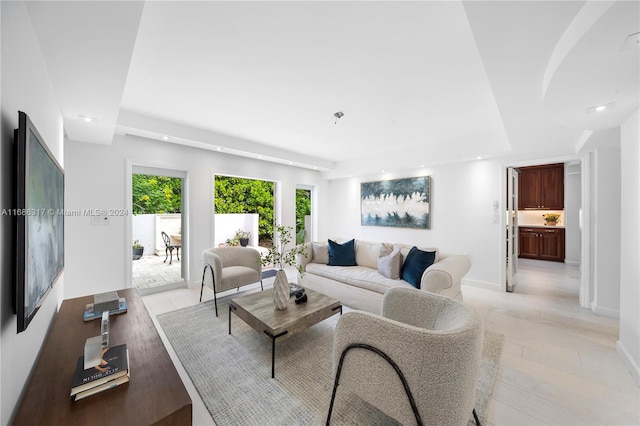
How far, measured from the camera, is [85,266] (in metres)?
3.28

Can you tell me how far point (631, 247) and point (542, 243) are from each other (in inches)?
225

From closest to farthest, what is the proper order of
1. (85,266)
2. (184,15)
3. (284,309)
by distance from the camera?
(184,15) → (284,309) → (85,266)

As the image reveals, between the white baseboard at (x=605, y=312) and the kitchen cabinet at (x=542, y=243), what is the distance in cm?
409

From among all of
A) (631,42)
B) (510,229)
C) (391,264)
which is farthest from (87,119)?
(510,229)

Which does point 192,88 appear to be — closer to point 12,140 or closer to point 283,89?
point 283,89

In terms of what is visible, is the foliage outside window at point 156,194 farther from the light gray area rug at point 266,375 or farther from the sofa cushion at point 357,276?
the sofa cushion at point 357,276

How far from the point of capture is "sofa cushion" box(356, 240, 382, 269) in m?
3.85

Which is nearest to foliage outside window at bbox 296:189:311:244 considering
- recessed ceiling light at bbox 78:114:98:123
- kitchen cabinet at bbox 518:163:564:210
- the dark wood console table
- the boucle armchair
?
recessed ceiling light at bbox 78:114:98:123

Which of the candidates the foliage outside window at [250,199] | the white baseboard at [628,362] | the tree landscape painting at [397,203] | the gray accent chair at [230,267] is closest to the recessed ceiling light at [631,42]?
the white baseboard at [628,362]

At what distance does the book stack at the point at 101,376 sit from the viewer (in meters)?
1.08

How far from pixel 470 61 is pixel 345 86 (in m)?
1.06

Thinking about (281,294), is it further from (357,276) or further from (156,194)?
(156,194)

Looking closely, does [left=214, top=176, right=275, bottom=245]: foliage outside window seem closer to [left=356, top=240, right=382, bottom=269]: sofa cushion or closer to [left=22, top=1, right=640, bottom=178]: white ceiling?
[left=22, top=1, right=640, bottom=178]: white ceiling

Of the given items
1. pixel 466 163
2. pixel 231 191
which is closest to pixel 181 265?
pixel 231 191
